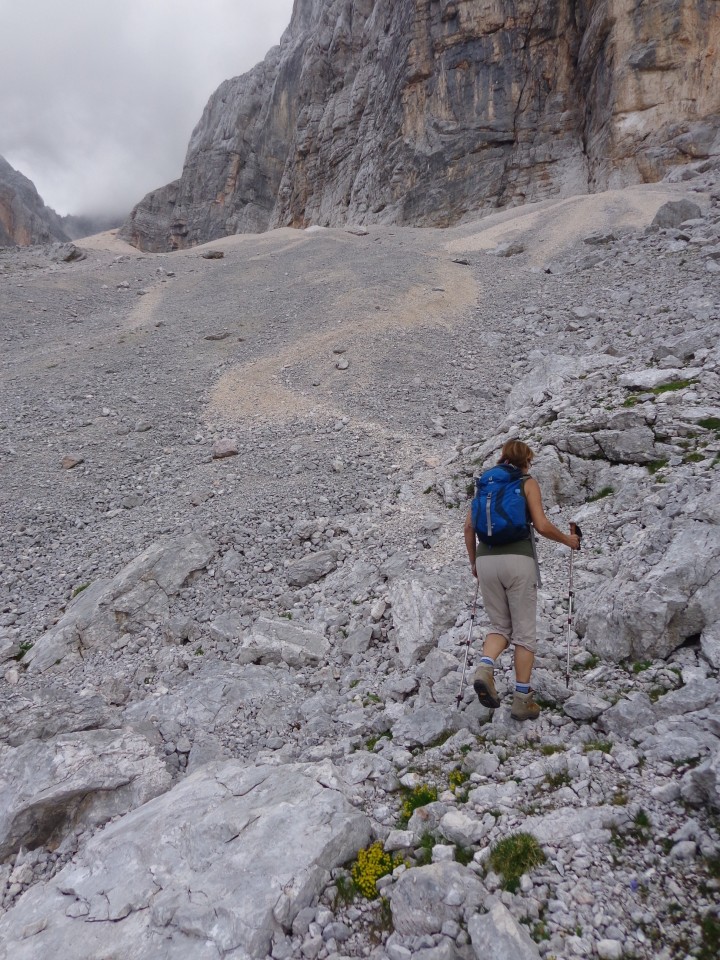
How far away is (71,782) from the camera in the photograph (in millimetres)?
5219

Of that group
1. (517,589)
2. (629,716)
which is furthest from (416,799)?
(517,589)

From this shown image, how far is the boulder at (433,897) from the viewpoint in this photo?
317 cm

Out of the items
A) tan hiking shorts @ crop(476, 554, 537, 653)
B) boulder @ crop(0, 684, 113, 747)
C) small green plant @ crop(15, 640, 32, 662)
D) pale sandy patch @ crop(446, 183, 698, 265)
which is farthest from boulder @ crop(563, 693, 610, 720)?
pale sandy patch @ crop(446, 183, 698, 265)

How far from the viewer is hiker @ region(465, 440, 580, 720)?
16.6ft

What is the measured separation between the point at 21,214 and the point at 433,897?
448ft

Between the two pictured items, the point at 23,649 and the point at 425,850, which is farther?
the point at 23,649

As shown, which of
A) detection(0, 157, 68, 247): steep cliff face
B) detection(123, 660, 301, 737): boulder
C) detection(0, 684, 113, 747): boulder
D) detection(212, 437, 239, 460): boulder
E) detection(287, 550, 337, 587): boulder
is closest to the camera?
detection(123, 660, 301, 737): boulder

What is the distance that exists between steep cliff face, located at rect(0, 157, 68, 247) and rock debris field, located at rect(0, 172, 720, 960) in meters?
108

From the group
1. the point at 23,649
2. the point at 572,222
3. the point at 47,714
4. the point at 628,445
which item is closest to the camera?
the point at 47,714

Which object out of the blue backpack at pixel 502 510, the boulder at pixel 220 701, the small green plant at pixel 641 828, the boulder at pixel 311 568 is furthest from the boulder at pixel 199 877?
the boulder at pixel 311 568

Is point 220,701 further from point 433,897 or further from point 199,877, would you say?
point 433,897

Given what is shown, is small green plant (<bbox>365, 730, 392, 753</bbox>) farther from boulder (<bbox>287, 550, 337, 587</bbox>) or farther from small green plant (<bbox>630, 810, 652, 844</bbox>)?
boulder (<bbox>287, 550, 337, 587</bbox>)

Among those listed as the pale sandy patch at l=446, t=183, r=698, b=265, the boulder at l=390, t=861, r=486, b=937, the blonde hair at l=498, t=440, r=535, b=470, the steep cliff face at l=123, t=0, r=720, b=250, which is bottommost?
the boulder at l=390, t=861, r=486, b=937

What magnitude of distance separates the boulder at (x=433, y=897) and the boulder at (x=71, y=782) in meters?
2.89
